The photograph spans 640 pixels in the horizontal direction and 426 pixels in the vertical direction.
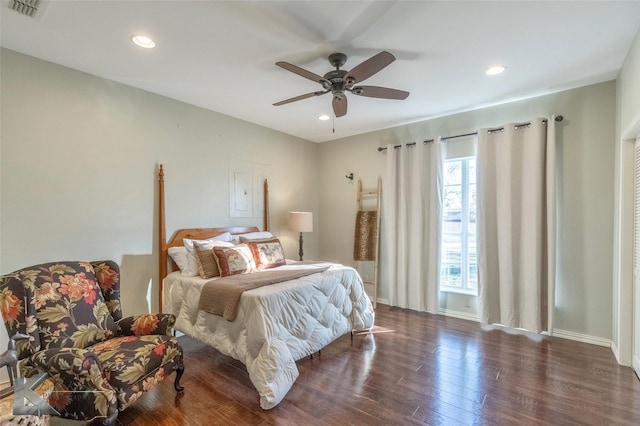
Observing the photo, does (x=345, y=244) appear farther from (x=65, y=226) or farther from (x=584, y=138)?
(x=65, y=226)

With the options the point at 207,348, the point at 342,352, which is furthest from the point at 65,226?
the point at 342,352

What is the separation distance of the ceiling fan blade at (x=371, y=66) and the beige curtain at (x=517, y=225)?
2162 mm

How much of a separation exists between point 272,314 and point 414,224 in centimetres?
260

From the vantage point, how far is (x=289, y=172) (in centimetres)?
499

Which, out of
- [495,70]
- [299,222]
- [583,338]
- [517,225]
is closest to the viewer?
[495,70]

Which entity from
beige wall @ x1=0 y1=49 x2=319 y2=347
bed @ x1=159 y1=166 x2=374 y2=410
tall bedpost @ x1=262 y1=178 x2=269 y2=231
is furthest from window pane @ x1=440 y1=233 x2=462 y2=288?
beige wall @ x1=0 y1=49 x2=319 y2=347

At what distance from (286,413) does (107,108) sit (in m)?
3.14

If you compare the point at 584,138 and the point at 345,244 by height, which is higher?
the point at 584,138

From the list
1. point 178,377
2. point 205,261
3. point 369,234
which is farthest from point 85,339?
point 369,234

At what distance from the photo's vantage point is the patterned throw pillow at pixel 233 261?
10.1 ft

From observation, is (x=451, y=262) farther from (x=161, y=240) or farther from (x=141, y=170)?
(x=141, y=170)

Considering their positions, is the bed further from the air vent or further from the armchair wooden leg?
the air vent

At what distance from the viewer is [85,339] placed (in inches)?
86.0

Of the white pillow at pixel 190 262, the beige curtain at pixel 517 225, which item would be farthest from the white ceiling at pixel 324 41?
the white pillow at pixel 190 262
